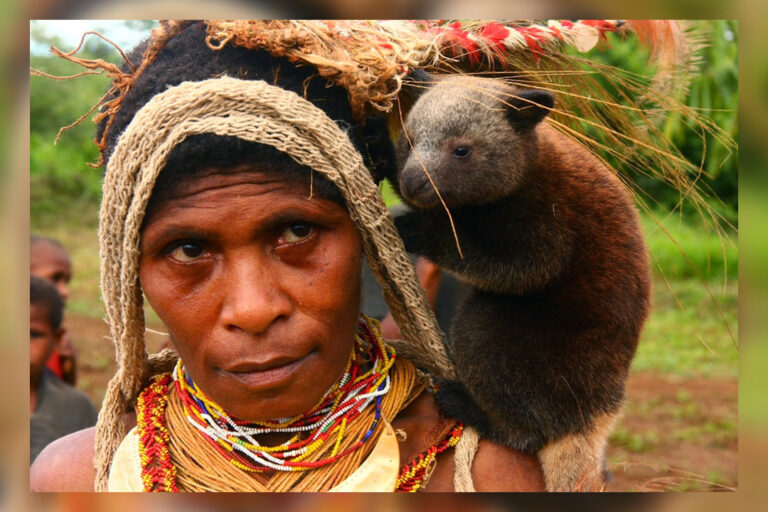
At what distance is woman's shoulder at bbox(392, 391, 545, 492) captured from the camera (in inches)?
69.5

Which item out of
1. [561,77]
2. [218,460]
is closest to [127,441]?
[218,460]

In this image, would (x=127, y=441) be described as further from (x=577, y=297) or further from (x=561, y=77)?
(x=561, y=77)

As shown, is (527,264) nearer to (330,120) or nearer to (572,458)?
(572,458)

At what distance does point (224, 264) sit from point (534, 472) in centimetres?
91

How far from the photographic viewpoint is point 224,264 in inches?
63.4

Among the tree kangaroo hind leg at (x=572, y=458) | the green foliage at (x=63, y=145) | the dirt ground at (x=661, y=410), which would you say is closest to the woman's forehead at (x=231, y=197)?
the tree kangaroo hind leg at (x=572, y=458)

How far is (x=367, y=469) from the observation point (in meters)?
1.70

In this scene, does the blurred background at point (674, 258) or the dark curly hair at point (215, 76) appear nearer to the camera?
the dark curly hair at point (215, 76)

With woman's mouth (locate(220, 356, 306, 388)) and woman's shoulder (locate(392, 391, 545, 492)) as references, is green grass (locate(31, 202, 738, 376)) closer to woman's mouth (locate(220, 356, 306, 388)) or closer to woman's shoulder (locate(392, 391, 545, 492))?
woman's shoulder (locate(392, 391, 545, 492))

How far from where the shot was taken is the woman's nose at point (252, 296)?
5.10 feet

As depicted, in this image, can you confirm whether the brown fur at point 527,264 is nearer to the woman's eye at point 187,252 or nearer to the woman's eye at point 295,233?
the woman's eye at point 295,233

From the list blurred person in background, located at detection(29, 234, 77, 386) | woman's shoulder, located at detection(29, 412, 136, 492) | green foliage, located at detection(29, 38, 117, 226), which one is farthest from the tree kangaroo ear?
blurred person in background, located at detection(29, 234, 77, 386)

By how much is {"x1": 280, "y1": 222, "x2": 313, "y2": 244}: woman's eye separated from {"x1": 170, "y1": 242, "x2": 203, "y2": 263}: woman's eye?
0.19 m

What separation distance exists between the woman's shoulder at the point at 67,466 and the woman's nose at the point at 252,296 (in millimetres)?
632
